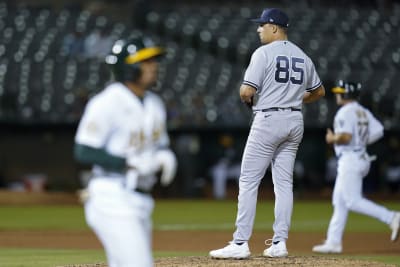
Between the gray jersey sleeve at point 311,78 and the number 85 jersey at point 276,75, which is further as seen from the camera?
the gray jersey sleeve at point 311,78

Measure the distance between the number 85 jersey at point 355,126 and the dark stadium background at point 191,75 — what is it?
1152cm

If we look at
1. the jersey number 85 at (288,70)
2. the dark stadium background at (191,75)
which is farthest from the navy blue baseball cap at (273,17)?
the dark stadium background at (191,75)

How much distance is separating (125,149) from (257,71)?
2756mm

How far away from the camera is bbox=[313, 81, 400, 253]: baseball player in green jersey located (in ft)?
32.3

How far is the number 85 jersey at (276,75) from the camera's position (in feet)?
24.4

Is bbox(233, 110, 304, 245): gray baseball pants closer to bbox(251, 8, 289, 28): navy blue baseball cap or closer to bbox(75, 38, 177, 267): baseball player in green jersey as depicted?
bbox(251, 8, 289, 28): navy blue baseball cap

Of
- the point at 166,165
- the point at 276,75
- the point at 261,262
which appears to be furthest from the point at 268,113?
the point at 166,165

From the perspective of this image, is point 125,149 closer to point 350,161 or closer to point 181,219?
point 350,161

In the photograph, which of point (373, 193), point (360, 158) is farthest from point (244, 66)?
point (360, 158)

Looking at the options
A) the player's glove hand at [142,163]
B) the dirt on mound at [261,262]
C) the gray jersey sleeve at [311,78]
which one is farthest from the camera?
the gray jersey sleeve at [311,78]

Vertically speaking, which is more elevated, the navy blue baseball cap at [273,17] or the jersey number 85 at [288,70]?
the navy blue baseball cap at [273,17]

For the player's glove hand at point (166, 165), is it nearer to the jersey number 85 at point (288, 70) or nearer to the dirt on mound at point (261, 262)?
the dirt on mound at point (261, 262)

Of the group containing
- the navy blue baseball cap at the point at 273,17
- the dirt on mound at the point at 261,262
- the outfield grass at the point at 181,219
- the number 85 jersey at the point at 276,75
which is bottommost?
the outfield grass at the point at 181,219

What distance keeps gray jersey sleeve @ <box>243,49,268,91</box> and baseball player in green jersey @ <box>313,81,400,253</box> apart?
8.45 feet
